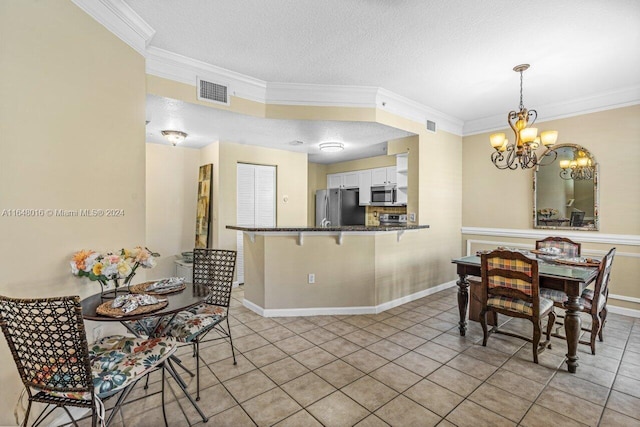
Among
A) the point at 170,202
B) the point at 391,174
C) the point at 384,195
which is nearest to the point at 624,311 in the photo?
the point at 384,195

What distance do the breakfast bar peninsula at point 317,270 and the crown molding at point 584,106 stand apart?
8.46 ft

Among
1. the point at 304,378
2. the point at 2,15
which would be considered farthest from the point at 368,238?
the point at 2,15

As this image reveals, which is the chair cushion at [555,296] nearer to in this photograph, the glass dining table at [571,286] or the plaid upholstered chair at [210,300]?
the glass dining table at [571,286]

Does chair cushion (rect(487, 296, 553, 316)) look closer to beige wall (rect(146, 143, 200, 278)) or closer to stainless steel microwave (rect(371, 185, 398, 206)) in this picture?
stainless steel microwave (rect(371, 185, 398, 206))

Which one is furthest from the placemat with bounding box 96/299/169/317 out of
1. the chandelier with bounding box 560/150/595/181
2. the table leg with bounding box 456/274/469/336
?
the chandelier with bounding box 560/150/595/181

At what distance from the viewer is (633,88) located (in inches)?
144

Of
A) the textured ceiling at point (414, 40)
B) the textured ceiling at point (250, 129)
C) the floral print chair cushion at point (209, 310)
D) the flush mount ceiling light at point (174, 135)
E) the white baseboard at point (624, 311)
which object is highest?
the textured ceiling at point (414, 40)

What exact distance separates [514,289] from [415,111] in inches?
109

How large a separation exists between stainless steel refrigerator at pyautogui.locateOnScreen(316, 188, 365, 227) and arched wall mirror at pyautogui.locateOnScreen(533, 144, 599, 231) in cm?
352

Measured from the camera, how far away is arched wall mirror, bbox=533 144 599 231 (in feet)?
13.1

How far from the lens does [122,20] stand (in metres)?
Answer: 2.29

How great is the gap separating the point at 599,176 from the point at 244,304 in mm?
4978

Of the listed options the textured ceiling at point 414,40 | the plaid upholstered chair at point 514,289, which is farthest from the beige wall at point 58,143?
the plaid upholstered chair at point 514,289

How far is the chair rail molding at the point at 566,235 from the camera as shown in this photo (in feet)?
12.3
